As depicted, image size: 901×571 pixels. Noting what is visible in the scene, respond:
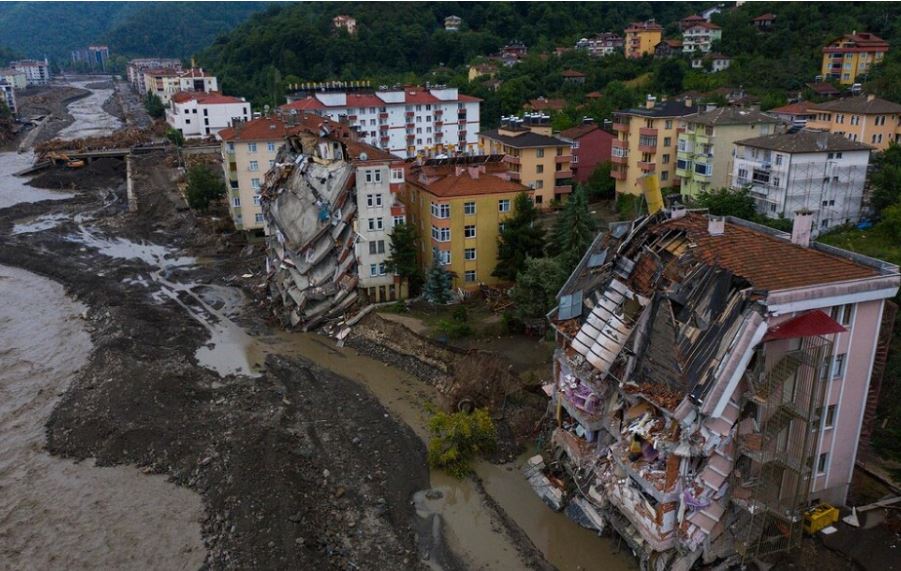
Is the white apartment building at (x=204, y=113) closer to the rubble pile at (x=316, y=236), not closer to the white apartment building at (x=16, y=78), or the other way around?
the rubble pile at (x=316, y=236)

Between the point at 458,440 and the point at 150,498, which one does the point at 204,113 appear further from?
the point at 458,440

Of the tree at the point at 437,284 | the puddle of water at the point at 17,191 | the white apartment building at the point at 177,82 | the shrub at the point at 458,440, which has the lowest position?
the shrub at the point at 458,440

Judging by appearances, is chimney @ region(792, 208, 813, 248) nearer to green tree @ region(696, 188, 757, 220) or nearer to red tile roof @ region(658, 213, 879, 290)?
red tile roof @ region(658, 213, 879, 290)

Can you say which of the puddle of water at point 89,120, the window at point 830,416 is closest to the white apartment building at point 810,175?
the window at point 830,416

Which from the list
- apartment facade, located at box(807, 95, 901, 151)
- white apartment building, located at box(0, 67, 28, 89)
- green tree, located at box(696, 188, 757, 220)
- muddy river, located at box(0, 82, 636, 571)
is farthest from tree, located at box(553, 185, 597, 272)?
white apartment building, located at box(0, 67, 28, 89)

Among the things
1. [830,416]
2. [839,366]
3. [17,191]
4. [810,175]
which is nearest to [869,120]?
[810,175]

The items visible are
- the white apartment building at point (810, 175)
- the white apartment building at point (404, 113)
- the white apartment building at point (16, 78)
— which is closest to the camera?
the white apartment building at point (810, 175)
